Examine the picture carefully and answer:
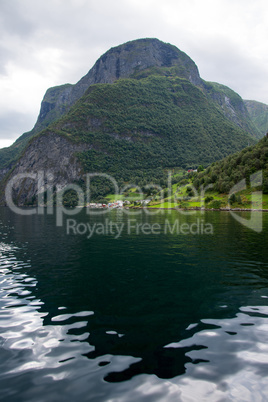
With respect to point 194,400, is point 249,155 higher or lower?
higher

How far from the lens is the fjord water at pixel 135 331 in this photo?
774 centimetres

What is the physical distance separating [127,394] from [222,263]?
717 inches

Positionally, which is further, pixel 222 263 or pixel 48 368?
pixel 222 263

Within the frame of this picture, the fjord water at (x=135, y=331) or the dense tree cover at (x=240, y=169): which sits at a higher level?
the dense tree cover at (x=240, y=169)

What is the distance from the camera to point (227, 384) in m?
7.78

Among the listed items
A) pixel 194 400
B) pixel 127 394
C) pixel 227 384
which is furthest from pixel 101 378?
pixel 227 384

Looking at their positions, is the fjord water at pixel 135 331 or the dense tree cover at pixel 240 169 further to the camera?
the dense tree cover at pixel 240 169

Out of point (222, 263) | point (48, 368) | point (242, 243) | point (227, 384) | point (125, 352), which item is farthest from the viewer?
point (242, 243)

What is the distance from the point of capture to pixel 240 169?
143 m

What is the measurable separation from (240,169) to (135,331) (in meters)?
148

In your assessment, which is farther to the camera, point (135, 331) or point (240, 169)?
point (240, 169)

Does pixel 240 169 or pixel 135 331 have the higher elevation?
pixel 240 169

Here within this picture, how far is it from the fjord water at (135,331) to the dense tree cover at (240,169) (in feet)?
403

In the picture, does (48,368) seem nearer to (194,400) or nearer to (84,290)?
(194,400)
